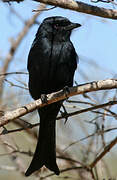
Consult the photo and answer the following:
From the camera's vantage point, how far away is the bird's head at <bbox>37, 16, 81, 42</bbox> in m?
4.60

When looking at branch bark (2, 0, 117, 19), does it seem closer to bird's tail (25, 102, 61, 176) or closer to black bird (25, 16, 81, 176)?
black bird (25, 16, 81, 176)

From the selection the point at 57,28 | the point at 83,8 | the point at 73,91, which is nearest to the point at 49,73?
the point at 57,28

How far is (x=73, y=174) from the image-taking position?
5105 mm

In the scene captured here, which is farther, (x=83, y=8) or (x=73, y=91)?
(x=73, y=91)

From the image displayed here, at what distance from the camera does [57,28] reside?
4691 millimetres

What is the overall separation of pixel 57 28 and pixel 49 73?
64 cm

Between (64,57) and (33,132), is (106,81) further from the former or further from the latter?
(33,132)

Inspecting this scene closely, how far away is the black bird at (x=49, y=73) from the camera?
14.1 ft

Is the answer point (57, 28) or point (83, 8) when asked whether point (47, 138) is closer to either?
point (57, 28)

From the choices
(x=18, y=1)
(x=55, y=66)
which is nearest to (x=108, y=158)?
(x=55, y=66)

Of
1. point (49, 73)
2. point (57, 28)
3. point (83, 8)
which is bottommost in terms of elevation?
point (49, 73)

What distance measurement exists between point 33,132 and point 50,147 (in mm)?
856

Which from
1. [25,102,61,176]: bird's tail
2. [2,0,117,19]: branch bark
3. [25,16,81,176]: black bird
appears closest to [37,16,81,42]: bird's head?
[25,16,81,176]: black bird

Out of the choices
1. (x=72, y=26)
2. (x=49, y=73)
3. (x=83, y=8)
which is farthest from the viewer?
(x=72, y=26)
